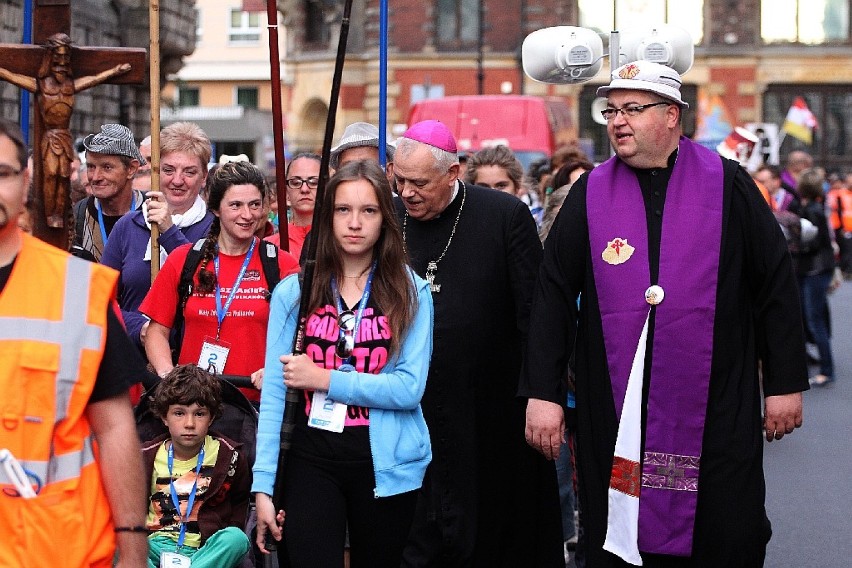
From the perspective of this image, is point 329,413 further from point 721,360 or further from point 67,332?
point 67,332

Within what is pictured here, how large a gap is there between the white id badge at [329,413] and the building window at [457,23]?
45.4m

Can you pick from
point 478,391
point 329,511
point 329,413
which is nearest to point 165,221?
point 478,391

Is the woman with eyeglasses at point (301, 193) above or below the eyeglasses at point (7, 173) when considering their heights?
above

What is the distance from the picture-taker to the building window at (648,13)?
48250mm

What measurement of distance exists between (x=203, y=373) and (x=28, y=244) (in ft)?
7.34

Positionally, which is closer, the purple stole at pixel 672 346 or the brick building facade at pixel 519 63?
the purple stole at pixel 672 346

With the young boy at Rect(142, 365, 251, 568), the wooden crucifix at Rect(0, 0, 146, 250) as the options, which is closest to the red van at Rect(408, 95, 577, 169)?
the young boy at Rect(142, 365, 251, 568)

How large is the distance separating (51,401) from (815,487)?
7086 millimetres

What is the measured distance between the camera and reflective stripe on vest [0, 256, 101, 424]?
10.8 feet

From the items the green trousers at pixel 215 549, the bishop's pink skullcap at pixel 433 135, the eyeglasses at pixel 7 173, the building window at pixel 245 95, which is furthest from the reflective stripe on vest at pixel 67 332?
the building window at pixel 245 95

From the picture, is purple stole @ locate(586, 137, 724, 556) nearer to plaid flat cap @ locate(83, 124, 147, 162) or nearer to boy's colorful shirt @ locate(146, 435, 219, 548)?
boy's colorful shirt @ locate(146, 435, 219, 548)

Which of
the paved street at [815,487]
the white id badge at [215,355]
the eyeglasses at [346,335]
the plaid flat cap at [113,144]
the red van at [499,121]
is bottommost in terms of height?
the paved street at [815,487]

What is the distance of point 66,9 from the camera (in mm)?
5000

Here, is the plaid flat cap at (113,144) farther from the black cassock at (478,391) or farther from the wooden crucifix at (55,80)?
the wooden crucifix at (55,80)
